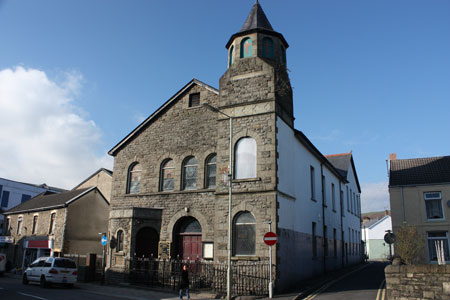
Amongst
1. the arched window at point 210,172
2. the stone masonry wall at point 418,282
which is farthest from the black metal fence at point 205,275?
the stone masonry wall at point 418,282

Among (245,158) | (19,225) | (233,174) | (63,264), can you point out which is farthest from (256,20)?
(19,225)

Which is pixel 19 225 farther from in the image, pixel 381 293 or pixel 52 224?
pixel 381 293

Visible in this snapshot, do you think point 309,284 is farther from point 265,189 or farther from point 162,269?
point 162,269

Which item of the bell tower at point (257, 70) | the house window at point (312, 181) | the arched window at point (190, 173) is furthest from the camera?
the house window at point (312, 181)

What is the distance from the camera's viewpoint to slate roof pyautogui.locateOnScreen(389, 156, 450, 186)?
23484 millimetres

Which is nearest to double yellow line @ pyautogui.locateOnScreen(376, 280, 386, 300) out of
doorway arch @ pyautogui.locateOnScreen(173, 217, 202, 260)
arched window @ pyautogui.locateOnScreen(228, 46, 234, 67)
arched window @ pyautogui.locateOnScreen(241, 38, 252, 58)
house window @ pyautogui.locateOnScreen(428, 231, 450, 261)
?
house window @ pyautogui.locateOnScreen(428, 231, 450, 261)

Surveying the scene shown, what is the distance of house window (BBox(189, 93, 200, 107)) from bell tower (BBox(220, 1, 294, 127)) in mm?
2530

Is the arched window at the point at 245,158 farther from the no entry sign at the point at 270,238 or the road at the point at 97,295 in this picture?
the road at the point at 97,295

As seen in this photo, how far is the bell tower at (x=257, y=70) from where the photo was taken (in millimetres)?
18250

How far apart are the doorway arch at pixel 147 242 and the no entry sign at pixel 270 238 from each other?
309 inches

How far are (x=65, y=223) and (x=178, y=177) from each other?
1175 centimetres

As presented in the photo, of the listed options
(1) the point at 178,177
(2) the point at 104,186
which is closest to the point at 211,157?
(1) the point at 178,177

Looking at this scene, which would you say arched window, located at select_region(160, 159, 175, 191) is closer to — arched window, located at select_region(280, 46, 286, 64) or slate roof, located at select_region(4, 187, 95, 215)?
arched window, located at select_region(280, 46, 286, 64)

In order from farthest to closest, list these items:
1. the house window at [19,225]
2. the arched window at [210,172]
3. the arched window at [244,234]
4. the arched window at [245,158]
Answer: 1. the house window at [19,225]
2. the arched window at [210,172]
3. the arched window at [245,158]
4. the arched window at [244,234]
